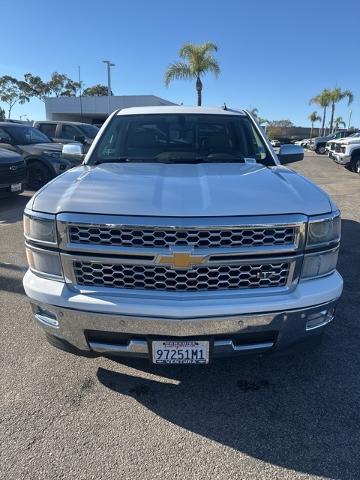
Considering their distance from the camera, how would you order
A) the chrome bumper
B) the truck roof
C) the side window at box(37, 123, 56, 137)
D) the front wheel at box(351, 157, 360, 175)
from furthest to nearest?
the front wheel at box(351, 157, 360, 175)
the side window at box(37, 123, 56, 137)
the truck roof
the chrome bumper

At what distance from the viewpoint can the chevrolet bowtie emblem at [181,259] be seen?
226cm

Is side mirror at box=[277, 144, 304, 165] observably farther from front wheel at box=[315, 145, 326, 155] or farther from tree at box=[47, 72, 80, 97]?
tree at box=[47, 72, 80, 97]

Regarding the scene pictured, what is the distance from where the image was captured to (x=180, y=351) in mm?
Result: 2387

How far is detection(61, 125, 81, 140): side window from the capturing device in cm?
1405

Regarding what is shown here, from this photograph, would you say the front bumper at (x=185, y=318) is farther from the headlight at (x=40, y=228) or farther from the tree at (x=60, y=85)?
the tree at (x=60, y=85)

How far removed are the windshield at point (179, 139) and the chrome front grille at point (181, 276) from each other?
61.5 inches

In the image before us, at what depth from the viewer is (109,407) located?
262cm

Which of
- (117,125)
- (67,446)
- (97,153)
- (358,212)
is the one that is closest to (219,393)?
(67,446)

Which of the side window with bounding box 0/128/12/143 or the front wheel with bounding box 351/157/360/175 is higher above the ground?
the side window with bounding box 0/128/12/143

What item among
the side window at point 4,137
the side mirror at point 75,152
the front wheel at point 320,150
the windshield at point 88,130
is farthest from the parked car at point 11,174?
the front wheel at point 320,150

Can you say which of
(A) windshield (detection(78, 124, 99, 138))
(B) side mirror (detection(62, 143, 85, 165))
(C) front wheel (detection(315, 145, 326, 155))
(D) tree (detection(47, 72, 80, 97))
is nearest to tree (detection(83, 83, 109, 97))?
(D) tree (detection(47, 72, 80, 97))

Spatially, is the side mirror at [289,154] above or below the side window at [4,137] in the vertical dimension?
above

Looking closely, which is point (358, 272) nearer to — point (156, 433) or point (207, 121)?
point (207, 121)

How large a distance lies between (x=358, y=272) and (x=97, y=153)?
3373 millimetres
